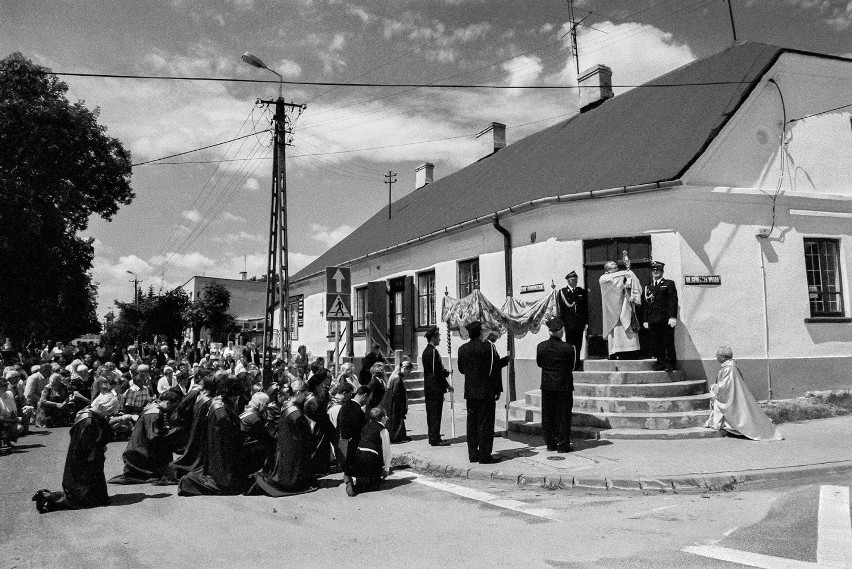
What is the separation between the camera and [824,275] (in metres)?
12.8

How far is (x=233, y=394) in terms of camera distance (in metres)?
7.94

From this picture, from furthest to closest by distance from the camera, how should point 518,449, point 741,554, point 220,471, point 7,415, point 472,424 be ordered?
point 7,415 → point 518,449 → point 472,424 → point 220,471 → point 741,554

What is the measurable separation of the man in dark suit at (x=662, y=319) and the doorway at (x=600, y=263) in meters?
0.62

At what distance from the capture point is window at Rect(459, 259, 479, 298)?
632 inches

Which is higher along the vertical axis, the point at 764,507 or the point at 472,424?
the point at 472,424

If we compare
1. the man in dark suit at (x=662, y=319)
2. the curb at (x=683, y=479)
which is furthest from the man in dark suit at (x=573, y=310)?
the curb at (x=683, y=479)

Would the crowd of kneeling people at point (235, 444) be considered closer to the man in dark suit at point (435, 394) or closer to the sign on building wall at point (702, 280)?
the man in dark suit at point (435, 394)

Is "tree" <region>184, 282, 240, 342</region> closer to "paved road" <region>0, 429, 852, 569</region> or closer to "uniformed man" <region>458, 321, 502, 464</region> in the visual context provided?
"paved road" <region>0, 429, 852, 569</region>

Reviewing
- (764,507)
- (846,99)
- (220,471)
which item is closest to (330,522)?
(220,471)

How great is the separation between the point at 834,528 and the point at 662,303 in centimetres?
628

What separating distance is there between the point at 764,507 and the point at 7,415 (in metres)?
12.2

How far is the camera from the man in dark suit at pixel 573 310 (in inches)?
463

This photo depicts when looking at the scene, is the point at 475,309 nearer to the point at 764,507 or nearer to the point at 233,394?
the point at 233,394

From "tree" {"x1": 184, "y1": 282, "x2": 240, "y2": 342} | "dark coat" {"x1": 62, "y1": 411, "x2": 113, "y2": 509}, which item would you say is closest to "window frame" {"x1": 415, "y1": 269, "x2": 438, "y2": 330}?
"dark coat" {"x1": 62, "y1": 411, "x2": 113, "y2": 509}
